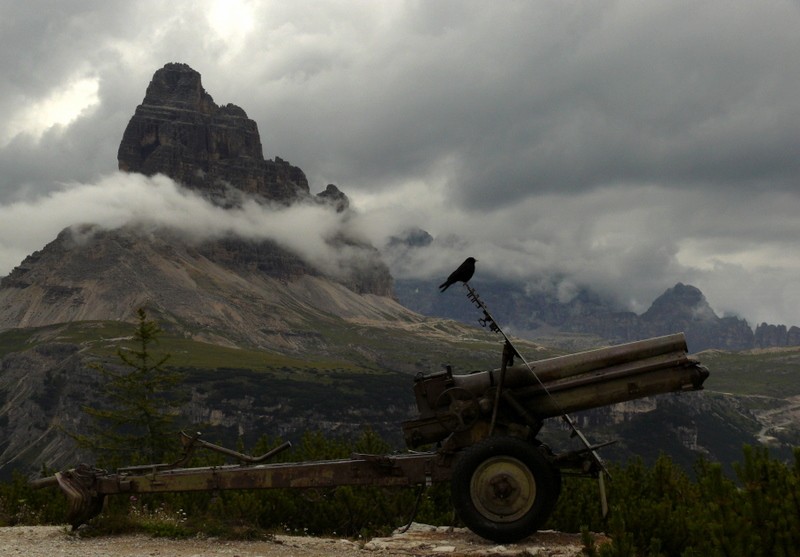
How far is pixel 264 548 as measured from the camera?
35.4ft

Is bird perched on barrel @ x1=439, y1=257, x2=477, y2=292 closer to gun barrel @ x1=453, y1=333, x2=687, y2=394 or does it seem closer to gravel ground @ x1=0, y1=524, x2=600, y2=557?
gun barrel @ x1=453, y1=333, x2=687, y2=394

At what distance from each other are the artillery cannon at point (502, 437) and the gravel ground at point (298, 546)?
407mm

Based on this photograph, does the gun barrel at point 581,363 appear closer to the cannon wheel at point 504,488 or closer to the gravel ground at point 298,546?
the cannon wheel at point 504,488

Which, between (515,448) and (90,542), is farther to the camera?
(90,542)

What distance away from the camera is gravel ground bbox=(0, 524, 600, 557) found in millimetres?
9711

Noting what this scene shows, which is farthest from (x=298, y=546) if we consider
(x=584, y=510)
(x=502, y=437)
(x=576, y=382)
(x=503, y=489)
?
(x=584, y=510)

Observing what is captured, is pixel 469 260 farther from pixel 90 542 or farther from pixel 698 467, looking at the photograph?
pixel 698 467

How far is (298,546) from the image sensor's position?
36.1 feet

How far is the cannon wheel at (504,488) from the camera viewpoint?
9.77m

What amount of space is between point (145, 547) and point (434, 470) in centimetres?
428

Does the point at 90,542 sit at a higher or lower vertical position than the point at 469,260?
lower

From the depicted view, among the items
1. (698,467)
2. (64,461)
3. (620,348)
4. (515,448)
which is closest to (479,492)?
(515,448)

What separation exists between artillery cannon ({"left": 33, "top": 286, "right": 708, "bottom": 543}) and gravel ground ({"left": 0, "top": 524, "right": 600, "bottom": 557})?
407mm

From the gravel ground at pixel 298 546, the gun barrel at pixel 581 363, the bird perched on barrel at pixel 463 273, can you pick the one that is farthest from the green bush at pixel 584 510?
the bird perched on barrel at pixel 463 273
